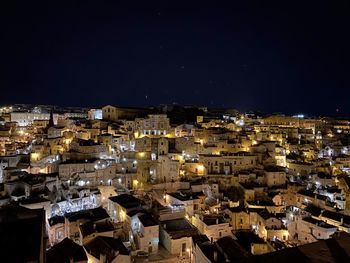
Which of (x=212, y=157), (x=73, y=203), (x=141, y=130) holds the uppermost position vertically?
(x=141, y=130)

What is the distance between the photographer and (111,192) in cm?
2177

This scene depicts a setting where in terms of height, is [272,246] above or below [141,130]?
below

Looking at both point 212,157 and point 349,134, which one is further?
point 349,134

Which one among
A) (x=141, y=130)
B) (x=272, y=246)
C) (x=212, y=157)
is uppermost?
(x=141, y=130)

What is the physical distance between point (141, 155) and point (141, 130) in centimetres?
702

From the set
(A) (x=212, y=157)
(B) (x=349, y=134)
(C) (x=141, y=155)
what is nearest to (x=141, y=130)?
(C) (x=141, y=155)

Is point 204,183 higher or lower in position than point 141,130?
lower

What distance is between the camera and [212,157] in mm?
27203

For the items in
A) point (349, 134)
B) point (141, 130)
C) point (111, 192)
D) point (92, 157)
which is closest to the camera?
point (111, 192)

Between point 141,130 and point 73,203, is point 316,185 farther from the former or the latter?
point 73,203

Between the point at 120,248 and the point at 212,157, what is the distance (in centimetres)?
1463

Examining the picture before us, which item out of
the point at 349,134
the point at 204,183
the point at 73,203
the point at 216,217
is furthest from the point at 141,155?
the point at 349,134

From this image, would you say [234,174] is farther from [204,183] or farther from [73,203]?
[73,203]

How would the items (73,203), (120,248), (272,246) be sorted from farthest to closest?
(73,203), (272,246), (120,248)
